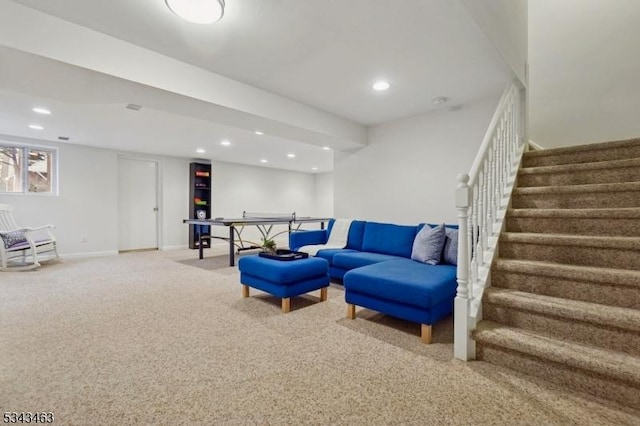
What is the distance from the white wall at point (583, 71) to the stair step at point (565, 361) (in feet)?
10.3

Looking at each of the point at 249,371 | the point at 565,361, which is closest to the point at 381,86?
the point at 565,361

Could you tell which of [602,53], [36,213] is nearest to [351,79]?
[602,53]

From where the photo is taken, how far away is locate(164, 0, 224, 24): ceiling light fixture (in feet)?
5.74

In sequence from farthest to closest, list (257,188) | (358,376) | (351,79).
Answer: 1. (257,188)
2. (351,79)
3. (358,376)

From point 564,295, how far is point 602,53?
→ 3458 millimetres

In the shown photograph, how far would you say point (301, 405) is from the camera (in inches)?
55.7

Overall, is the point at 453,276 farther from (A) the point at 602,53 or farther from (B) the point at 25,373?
(A) the point at 602,53

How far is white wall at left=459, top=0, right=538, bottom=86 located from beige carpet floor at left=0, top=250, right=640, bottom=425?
2.22m

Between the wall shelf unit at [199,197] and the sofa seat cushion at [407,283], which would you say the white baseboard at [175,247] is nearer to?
the wall shelf unit at [199,197]

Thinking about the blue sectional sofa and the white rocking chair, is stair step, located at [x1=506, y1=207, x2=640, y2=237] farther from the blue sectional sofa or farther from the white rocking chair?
the white rocking chair

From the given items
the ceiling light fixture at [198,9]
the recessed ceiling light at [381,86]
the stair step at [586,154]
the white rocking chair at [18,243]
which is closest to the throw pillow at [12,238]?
the white rocking chair at [18,243]

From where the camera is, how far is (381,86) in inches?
123

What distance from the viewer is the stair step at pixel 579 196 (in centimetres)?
210

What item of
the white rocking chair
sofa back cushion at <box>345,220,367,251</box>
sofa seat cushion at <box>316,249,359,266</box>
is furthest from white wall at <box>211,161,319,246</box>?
sofa seat cushion at <box>316,249,359,266</box>
